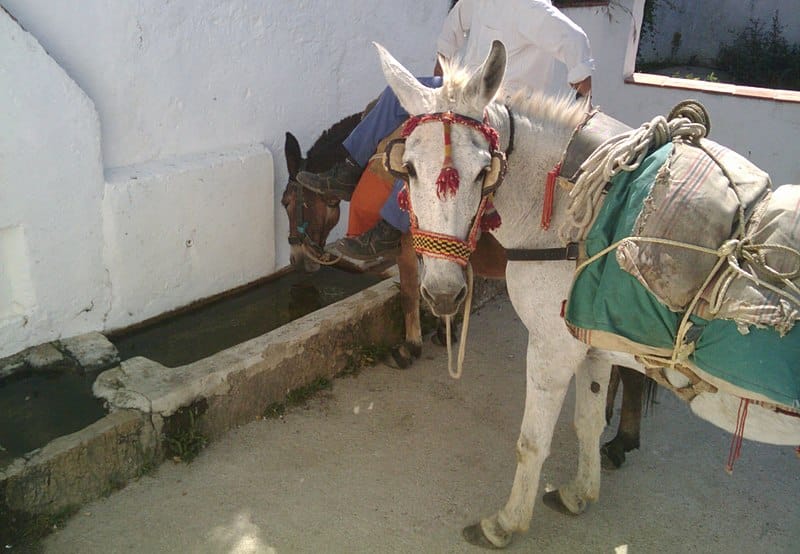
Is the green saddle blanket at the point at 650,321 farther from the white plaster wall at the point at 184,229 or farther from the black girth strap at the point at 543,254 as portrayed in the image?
the white plaster wall at the point at 184,229

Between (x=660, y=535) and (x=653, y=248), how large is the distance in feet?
5.52

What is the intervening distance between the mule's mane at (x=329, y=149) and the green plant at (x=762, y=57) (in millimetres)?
10287

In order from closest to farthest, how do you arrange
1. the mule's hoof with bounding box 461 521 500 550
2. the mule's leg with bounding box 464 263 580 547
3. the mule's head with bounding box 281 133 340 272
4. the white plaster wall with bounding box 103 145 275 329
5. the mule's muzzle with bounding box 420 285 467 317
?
the mule's muzzle with bounding box 420 285 467 317 → the mule's leg with bounding box 464 263 580 547 → the mule's hoof with bounding box 461 521 500 550 → the white plaster wall with bounding box 103 145 275 329 → the mule's head with bounding box 281 133 340 272

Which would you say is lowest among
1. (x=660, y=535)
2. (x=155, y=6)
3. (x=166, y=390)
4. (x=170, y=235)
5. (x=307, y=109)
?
(x=660, y=535)

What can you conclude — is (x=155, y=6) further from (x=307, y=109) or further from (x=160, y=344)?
(x=160, y=344)

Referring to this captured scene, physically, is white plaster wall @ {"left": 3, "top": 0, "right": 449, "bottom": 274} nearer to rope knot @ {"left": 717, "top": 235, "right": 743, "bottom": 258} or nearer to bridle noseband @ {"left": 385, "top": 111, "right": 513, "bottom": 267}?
bridle noseband @ {"left": 385, "top": 111, "right": 513, "bottom": 267}

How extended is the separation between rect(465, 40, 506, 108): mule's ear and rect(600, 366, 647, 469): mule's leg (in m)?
1.83

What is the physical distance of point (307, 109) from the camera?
516 centimetres

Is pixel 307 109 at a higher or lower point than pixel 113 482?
higher

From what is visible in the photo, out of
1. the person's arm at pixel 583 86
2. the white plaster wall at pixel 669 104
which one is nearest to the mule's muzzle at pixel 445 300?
the person's arm at pixel 583 86

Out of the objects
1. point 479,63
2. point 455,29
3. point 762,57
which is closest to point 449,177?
point 479,63

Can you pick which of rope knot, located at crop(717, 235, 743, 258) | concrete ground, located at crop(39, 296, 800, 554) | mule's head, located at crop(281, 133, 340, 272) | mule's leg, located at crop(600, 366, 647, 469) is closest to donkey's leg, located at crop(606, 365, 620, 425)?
mule's leg, located at crop(600, 366, 647, 469)

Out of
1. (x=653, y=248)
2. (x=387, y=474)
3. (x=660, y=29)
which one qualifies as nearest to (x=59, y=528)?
(x=387, y=474)

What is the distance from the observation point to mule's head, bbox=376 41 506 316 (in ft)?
6.94
